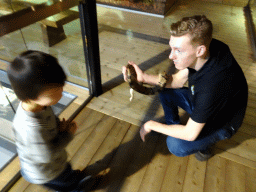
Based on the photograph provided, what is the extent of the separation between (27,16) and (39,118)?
0.62 metres

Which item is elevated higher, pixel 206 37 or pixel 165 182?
pixel 206 37

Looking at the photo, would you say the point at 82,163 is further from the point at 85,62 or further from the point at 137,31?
the point at 137,31

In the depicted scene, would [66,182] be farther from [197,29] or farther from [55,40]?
[55,40]

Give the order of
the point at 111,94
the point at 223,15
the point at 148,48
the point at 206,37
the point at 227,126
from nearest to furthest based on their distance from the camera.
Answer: the point at 206,37
the point at 227,126
the point at 111,94
the point at 148,48
the point at 223,15

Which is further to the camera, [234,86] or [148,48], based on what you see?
[148,48]

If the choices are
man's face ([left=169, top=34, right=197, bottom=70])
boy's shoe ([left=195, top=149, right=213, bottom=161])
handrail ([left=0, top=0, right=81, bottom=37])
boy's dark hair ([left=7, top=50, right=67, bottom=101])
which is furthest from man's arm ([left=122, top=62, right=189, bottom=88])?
boy's dark hair ([left=7, top=50, right=67, bottom=101])

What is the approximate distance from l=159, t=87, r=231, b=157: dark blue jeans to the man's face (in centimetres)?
43

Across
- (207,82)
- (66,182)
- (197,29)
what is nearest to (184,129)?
(207,82)

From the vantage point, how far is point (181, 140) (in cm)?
121

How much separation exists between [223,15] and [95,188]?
501 cm

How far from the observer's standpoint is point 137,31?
340 centimetres

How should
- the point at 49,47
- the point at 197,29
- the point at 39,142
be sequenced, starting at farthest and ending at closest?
the point at 49,47
the point at 197,29
the point at 39,142

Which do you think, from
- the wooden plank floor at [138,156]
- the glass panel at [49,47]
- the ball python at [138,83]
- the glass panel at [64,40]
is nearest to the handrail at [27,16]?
the glass panel at [49,47]

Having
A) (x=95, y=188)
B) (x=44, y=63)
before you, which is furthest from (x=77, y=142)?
(x=44, y=63)
